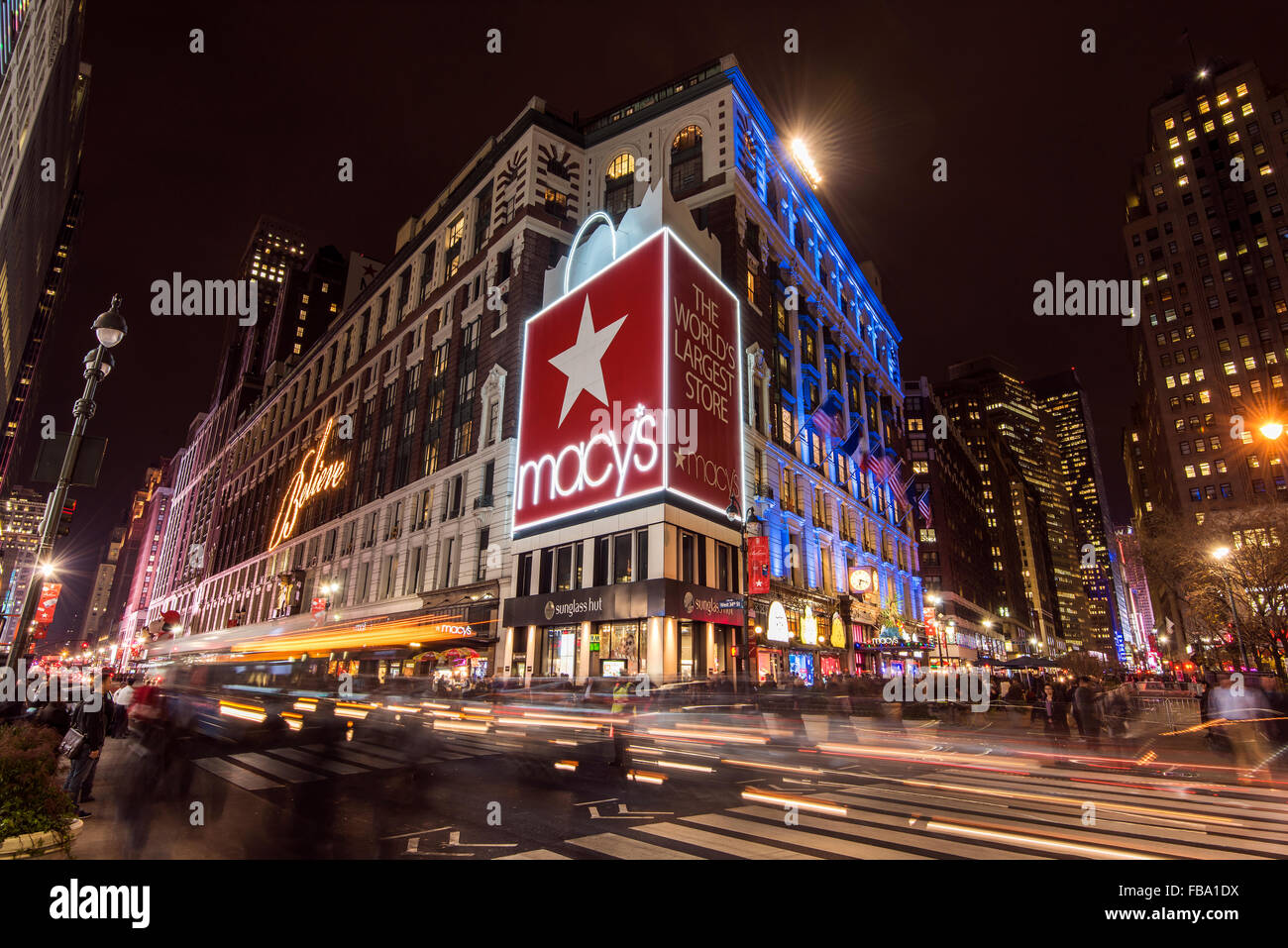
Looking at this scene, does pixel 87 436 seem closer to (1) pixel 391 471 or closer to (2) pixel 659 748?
(2) pixel 659 748

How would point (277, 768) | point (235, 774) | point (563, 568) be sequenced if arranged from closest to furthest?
point (235, 774) < point (277, 768) < point (563, 568)

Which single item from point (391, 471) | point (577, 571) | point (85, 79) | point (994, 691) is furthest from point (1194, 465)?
point (85, 79)

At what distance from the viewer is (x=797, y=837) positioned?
316 inches

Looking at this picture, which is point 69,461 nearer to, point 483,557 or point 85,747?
point 85,747

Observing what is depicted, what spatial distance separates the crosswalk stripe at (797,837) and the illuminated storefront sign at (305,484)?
60151 mm

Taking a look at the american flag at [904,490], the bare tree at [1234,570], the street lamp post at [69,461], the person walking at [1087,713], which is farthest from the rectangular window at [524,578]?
the american flag at [904,490]

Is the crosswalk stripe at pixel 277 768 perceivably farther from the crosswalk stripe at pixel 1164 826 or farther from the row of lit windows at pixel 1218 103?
the row of lit windows at pixel 1218 103

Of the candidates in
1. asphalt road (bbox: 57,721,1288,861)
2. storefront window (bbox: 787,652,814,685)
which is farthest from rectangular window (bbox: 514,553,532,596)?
asphalt road (bbox: 57,721,1288,861)

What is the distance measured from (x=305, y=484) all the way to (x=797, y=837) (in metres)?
71.3

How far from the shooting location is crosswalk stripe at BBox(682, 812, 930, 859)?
7.33m

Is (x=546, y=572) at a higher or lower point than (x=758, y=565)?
lower

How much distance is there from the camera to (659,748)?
1423 centimetres

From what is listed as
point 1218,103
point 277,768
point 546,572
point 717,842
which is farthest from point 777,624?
point 1218,103
